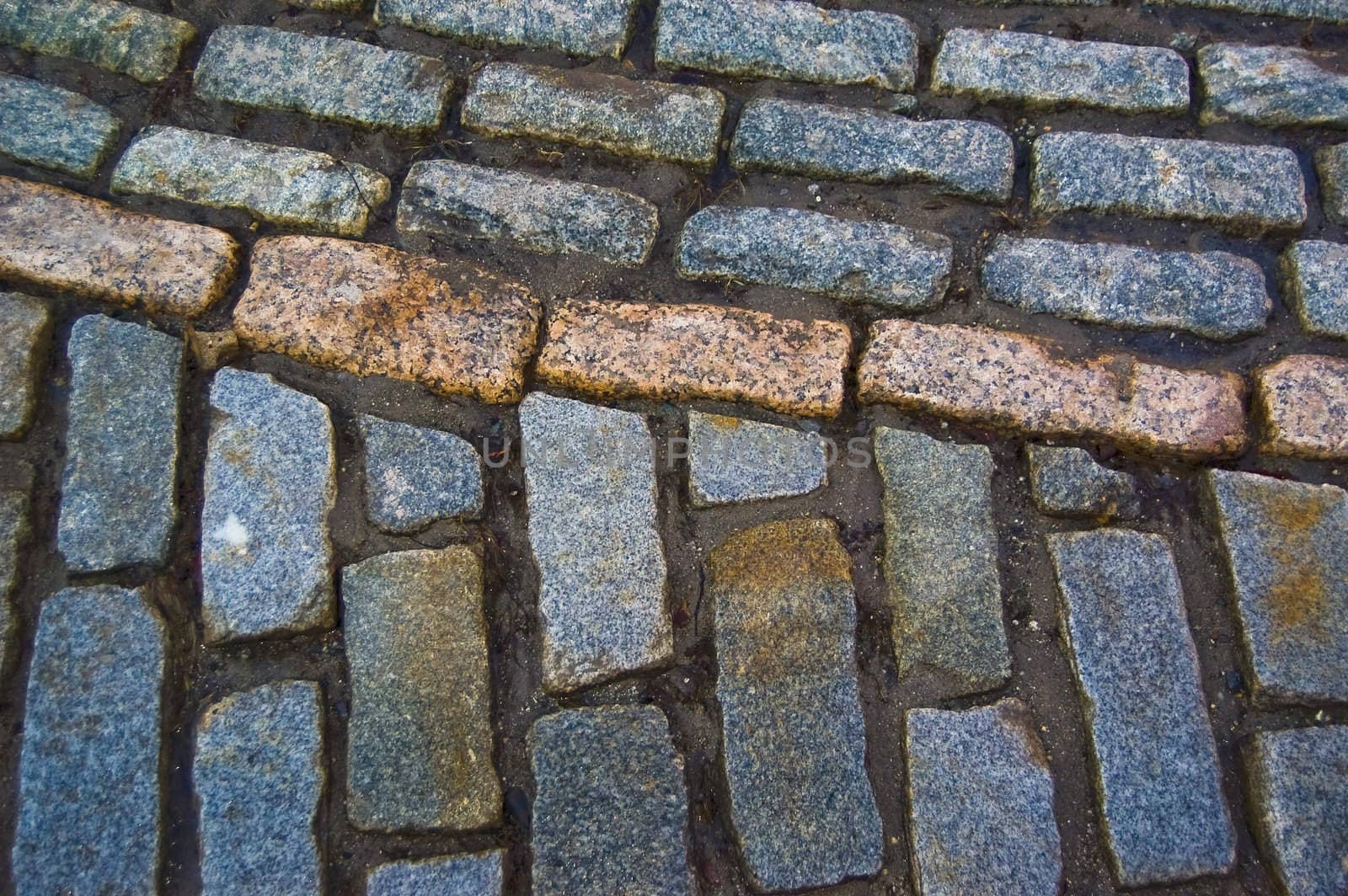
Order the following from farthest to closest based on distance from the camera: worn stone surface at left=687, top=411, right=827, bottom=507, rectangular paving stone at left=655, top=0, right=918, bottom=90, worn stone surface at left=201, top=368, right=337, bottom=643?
rectangular paving stone at left=655, top=0, right=918, bottom=90 → worn stone surface at left=687, top=411, right=827, bottom=507 → worn stone surface at left=201, top=368, right=337, bottom=643

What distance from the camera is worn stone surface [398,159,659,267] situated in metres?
1.93

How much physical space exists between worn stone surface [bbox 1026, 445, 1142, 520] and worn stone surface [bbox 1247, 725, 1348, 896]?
458 mm

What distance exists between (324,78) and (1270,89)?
2135 mm

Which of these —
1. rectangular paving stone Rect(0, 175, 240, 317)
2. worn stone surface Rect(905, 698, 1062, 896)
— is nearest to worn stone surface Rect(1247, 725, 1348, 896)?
worn stone surface Rect(905, 698, 1062, 896)

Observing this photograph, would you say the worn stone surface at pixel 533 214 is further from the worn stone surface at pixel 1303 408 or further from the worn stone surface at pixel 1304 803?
the worn stone surface at pixel 1304 803

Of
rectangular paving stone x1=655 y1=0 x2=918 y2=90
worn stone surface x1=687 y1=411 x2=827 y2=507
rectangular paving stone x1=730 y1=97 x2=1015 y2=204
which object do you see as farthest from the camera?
rectangular paving stone x1=655 y1=0 x2=918 y2=90

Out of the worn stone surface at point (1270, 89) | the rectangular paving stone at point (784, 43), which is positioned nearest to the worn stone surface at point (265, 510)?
the rectangular paving stone at point (784, 43)

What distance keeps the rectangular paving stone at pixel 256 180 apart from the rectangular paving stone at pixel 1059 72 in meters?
1.33

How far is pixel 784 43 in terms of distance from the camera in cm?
212

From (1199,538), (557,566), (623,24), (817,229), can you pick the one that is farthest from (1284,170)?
(557,566)

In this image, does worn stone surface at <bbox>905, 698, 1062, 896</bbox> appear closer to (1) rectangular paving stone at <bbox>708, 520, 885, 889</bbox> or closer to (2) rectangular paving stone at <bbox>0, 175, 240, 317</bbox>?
(1) rectangular paving stone at <bbox>708, 520, 885, 889</bbox>

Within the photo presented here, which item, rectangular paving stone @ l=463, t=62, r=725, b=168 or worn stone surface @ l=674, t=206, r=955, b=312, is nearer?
worn stone surface @ l=674, t=206, r=955, b=312

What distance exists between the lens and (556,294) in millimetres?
1895

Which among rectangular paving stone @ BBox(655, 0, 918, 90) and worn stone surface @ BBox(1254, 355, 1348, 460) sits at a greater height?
rectangular paving stone @ BBox(655, 0, 918, 90)
